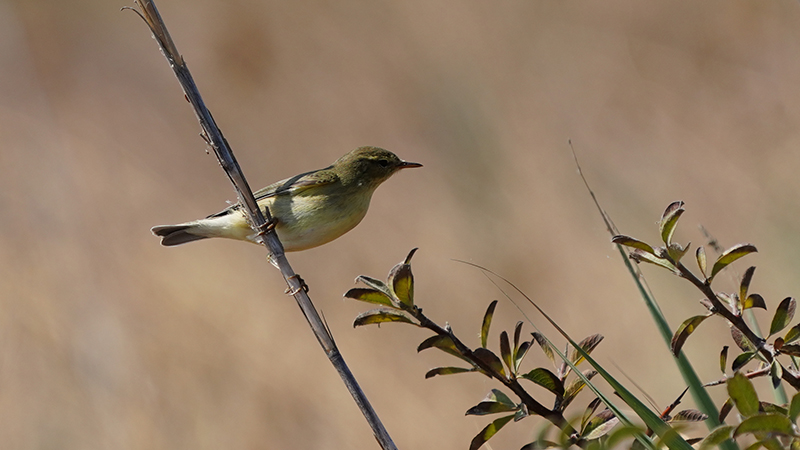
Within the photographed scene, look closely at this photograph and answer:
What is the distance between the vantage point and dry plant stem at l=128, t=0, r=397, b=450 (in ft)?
4.55

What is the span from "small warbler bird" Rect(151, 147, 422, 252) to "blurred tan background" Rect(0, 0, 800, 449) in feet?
11.5

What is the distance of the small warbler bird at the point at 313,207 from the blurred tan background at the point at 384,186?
350 centimetres

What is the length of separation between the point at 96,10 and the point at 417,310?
32.7 ft

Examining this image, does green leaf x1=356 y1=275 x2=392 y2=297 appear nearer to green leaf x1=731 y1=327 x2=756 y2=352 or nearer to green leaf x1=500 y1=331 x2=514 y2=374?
green leaf x1=500 y1=331 x2=514 y2=374

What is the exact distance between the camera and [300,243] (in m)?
3.33

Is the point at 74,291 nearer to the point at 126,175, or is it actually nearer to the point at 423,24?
the point at 126,175

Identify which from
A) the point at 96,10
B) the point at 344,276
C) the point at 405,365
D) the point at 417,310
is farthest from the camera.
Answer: the point at 96,10

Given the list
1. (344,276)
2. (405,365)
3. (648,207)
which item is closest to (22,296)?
(344,276)

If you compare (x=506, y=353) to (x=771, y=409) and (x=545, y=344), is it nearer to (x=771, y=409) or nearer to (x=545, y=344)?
(x=545, y=344)

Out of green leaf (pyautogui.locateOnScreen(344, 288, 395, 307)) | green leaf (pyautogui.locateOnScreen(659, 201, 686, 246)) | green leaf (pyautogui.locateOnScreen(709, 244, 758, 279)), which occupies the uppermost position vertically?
green leaf (pyautogui.locateOnScreen(344, 288, 395, 307))

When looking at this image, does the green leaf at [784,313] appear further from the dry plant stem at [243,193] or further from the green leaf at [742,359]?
the dry plant stem at [243,193]

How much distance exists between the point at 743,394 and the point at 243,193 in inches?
54.5

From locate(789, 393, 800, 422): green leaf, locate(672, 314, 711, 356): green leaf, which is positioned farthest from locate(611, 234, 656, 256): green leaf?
locate(789, 393, 800, 422): green leaf

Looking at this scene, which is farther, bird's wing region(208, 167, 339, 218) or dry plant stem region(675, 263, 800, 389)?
bird's wing region(208, 167, 339, 218)
